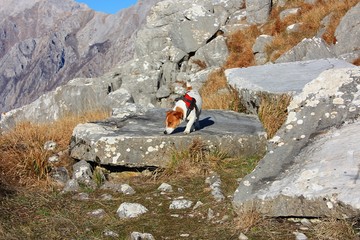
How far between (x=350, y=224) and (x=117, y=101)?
43.6ft

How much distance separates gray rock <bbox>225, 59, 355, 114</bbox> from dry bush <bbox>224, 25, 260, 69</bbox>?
12.1m

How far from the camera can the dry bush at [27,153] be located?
654cm

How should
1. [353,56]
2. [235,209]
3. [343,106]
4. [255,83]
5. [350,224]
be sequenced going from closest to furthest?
1. [350,224]
2. [235,209]
3. [343,106]
4. [255,83]
5. [353,56]

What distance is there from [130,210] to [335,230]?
2.63m

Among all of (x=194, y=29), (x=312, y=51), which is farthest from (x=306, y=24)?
(x=194, y=29)

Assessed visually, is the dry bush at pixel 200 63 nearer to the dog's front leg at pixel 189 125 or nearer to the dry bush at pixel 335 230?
the dog's front leg at pixel 189 125

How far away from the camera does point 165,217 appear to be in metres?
5.01

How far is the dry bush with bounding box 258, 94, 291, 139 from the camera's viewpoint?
7754 millimetres

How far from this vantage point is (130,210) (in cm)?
520

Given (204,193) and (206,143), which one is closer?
(204,193)

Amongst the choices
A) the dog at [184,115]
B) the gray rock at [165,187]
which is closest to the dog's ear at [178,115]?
the dog at [184,115]

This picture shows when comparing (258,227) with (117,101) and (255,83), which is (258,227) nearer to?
(255,83)

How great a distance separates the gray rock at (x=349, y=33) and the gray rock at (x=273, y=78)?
21.8 ft

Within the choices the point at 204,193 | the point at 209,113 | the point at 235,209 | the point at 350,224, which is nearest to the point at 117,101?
the point at 209,113
